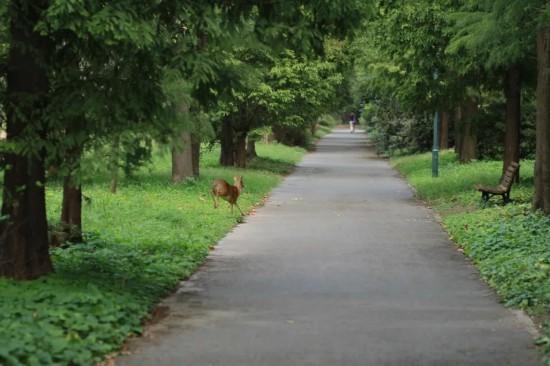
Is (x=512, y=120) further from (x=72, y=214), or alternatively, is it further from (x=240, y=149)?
(x=72, y=214)

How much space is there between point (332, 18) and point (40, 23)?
9.67 feet

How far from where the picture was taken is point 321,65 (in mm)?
31766

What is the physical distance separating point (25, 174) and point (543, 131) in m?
10.7

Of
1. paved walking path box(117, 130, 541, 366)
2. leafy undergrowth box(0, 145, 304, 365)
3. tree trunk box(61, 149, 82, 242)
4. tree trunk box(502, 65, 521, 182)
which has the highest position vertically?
tree trunk box(502, 65, 521, 182)

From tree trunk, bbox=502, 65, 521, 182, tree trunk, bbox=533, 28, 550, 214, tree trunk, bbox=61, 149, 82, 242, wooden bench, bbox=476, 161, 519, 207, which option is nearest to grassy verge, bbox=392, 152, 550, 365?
wooden bench, bbox=476, 161, 519, 207

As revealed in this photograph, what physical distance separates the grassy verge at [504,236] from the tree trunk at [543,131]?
0.36 metres

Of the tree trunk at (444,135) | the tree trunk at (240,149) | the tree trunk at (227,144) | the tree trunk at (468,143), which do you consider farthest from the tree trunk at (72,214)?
the tree trunk at (444,135)

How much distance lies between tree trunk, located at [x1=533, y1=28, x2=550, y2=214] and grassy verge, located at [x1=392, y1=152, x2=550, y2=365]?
357mm

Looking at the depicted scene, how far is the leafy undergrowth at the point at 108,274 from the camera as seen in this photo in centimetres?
703

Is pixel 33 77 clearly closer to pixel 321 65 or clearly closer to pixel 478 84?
pixel 478 84

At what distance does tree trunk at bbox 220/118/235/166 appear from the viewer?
34000mm

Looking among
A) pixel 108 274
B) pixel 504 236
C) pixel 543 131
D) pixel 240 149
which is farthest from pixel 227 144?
pixel 108 274

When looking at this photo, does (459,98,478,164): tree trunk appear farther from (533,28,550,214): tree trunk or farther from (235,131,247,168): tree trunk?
(533,28,550,214): tree trunk

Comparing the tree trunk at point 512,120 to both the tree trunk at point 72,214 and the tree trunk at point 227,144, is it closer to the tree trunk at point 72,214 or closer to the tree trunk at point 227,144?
the tree trunk at point 227,144
